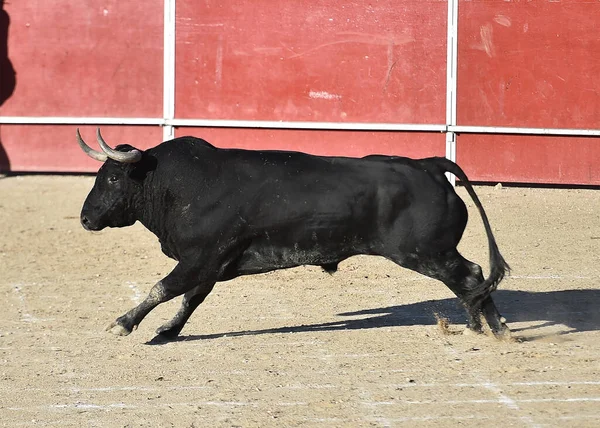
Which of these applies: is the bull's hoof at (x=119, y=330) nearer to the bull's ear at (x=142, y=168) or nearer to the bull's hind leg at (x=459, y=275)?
the bull's ear at (x=142, y=168)

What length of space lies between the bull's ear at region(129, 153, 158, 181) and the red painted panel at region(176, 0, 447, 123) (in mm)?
5778

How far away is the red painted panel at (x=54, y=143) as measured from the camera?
1389 cm

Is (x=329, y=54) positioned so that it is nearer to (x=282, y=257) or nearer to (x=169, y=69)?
(x=169, y=69)

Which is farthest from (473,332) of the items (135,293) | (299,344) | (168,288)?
(135,293)

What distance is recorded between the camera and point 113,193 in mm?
8023

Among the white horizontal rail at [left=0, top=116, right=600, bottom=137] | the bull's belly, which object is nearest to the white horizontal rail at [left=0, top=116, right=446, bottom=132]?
the white horizontal rail at [left=0, top=116, right=600, bottom=137]

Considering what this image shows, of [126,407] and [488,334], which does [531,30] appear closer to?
[488,334]

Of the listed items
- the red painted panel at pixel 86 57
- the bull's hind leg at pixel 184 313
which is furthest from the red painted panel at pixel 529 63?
the bull's hind leg at pixel 184 313

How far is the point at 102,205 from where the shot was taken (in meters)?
8.03

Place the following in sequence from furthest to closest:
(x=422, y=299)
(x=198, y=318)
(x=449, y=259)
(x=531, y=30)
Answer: (x=531, y=30) → (x=422, y=299) → (x=198, y=318) → (x=449, y=259)

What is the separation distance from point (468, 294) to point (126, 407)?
2.50 metres

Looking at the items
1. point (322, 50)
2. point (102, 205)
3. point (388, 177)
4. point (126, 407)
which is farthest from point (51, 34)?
A: point (126, 407)

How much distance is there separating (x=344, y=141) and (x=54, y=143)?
340cm

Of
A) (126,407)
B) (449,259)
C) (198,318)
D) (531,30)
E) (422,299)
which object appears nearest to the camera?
(126,407)
